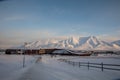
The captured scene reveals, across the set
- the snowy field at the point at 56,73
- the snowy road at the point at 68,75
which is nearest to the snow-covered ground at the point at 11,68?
the snowy field at the point at 56,73

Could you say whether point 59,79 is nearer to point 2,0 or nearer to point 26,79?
point 26,79

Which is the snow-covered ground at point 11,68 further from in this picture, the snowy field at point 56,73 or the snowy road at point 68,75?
the snowy road at point 68,75

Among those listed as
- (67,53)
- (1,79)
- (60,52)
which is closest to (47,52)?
(60,52)

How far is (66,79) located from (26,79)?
292 cm

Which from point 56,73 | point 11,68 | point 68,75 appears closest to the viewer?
point 68,75

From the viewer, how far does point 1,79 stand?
1266 centimetres

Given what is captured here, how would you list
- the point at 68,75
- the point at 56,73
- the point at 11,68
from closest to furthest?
the point at 68,75
the point at 56,73
the point at 11,68

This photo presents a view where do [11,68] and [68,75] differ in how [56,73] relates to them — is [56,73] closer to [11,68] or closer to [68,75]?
[68,75]

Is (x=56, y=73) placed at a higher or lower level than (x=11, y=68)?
higher

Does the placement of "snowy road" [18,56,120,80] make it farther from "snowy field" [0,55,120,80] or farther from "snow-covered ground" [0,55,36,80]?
"snow-covered ground" [0,55,36,80]

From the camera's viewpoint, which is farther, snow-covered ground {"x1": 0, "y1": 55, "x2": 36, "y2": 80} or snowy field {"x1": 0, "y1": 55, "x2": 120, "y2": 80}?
snow-covered ground {"x1": 0, "y1": 55, "x2": 36, "y2": 80}

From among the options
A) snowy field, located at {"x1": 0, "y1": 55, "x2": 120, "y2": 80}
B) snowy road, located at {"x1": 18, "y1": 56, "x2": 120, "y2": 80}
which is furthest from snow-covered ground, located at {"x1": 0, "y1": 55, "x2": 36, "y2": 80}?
snowy road, located at {"x1": 18, "y1": 56, "x2": 120, "y2": 80}

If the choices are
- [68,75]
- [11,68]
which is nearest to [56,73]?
[68,75]

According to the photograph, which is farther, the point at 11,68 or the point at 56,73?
the point at 11,68
